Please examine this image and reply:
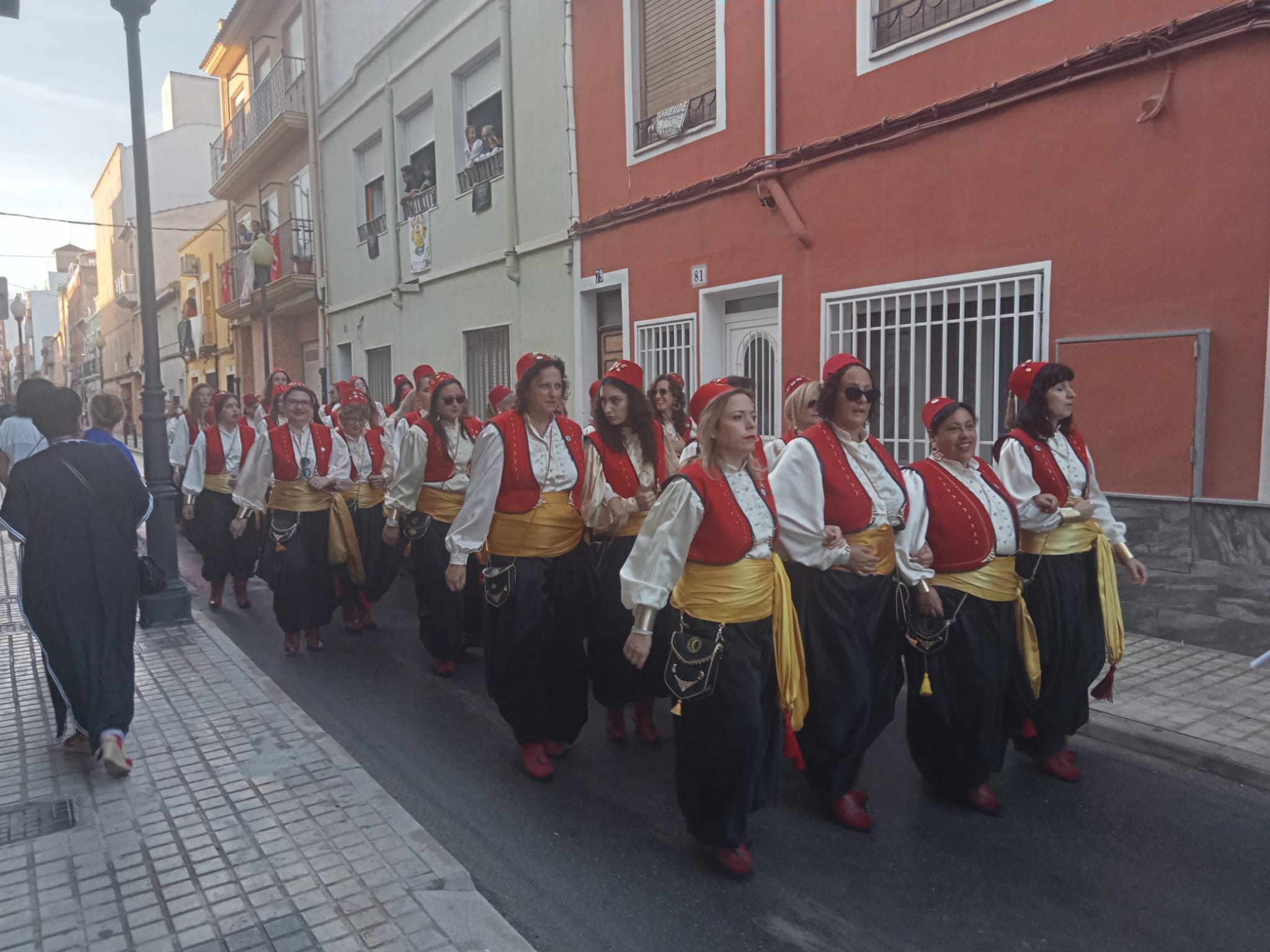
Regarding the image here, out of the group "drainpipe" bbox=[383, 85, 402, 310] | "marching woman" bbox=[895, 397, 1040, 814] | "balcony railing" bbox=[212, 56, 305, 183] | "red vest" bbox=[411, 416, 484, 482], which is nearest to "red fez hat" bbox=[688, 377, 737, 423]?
"marching woman" bbox=[895, 397, 1040, 814]

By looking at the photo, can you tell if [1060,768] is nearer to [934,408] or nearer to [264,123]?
[934,408]

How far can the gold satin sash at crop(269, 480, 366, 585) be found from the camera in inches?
271

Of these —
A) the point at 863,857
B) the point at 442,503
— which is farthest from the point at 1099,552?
the point at 442,503

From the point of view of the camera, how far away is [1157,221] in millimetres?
6191

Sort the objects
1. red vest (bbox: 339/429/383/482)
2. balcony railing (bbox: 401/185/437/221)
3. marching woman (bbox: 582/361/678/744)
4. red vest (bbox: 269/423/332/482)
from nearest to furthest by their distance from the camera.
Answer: marching woman (bbox: 582/361/678/744)
red vest (bbox: 269/423/332/482)
red vest (bbox: 339/429/383/482)
balcony railing (bbox: 401/185/437/221)

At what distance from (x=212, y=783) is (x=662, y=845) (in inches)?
82.1

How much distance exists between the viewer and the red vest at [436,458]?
632cm

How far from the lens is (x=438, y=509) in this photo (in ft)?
21.0

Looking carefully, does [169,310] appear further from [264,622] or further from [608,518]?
[608,518]

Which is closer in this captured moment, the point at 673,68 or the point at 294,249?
the point at 673,68

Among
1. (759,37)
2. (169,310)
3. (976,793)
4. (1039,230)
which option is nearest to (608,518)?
(976,793)

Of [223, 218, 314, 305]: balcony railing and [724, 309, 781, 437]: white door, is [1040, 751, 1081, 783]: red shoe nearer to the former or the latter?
[724, 309, 781, 437]: white door

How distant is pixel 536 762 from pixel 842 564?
1775 millimetres

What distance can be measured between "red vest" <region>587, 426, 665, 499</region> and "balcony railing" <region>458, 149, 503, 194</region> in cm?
1020
